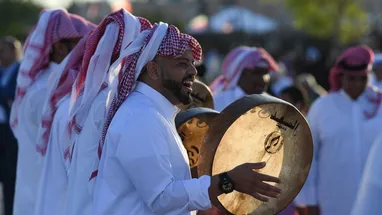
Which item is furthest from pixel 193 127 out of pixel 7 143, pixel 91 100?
pixel 7 143

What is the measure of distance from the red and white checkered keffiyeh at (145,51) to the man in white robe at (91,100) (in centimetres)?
25

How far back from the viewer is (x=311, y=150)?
16.4 ft

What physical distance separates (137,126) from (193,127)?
51.9 inches

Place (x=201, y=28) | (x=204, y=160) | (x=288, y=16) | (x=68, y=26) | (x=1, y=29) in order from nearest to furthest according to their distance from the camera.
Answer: (x=204, y=160), (x=68, y=26), (x=201, y=28), (x=1, y=29), (x=288, y=16)

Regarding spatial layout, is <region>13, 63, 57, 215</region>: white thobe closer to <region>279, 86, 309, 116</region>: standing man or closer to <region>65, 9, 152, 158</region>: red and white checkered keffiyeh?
<region>65, 9, 152, 158</region>: red and white checkered keffiyeh

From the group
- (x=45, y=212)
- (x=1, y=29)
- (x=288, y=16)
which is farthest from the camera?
(x=288, y=16)

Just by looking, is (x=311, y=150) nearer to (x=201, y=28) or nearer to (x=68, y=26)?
(x=68, y=26)

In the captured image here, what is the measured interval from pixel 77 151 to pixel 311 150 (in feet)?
4.01

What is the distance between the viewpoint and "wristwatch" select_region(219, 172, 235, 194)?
4369 mm

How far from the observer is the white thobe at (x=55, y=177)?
18.6ft

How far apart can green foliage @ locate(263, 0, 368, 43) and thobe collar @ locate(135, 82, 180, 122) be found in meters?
42.7

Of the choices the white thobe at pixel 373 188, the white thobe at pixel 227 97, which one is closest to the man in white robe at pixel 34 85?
the white thobe at pixel 227 97

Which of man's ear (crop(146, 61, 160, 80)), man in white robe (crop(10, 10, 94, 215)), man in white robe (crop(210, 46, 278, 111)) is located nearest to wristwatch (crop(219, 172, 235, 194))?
man's ear (crop(146, 61, 160, 80))

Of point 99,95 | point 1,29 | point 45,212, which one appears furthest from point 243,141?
point 1,29
